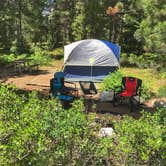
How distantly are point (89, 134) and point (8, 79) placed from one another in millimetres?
12178

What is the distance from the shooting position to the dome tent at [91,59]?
15547mm

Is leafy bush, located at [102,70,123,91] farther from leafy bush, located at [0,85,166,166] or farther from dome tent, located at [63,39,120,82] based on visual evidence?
leafy bush, located at [0,85,166,166]

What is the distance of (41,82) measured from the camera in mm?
14773

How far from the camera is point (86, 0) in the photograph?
21.8m

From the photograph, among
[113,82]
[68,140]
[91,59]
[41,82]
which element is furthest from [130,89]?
[68,140]

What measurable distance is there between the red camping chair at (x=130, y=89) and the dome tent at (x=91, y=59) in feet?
14.9

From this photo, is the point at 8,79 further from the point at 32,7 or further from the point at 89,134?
the point at 89,134

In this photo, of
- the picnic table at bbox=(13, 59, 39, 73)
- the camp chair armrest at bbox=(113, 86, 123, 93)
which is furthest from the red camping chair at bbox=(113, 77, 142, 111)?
the picnic table at bbox=(13, 59, 39, 73)

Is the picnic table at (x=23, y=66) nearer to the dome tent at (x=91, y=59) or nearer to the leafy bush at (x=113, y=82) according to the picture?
the dome tent at (x=91, y=59)

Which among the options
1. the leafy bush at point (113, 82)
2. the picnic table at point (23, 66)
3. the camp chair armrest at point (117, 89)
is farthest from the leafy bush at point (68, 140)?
the picnic table at point (23, 66)

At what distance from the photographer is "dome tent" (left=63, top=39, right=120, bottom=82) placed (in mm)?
15547

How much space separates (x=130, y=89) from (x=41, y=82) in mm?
5253

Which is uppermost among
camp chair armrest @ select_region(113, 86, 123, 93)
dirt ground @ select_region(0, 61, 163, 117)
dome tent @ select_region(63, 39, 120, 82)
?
dome tent @ select_region(63, 39, 120, 82)

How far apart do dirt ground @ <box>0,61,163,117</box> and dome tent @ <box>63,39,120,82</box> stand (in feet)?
4.25
